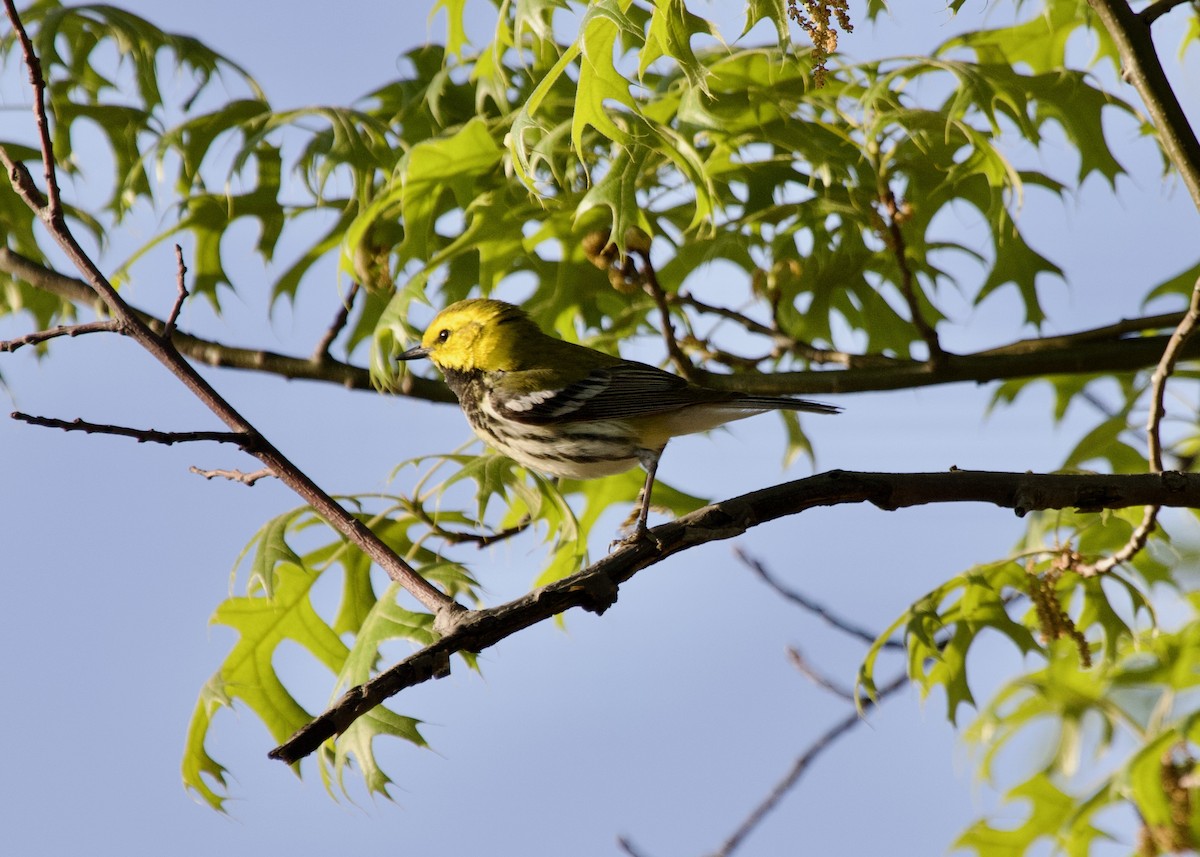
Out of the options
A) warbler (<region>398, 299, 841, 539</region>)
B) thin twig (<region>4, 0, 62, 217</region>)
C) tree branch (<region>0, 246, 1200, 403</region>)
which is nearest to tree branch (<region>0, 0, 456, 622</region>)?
thin twig (<region>4, 0, 62, 217</region>)

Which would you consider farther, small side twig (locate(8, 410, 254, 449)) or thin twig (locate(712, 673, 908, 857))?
thin twig (locate(712, 673, 908, 857))

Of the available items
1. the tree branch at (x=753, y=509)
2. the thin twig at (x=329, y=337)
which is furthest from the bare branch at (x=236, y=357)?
the tree branch at (x=753, y=509)

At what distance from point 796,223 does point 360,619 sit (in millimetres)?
1518

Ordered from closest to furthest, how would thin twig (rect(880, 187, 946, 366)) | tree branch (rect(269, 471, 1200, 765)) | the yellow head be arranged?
1. tree branch (rect(269, 471, 1200, 765))
2. thin twig (rect(880, 187, 946, 366))
3. the yellow head

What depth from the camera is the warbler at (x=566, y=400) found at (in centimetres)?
269

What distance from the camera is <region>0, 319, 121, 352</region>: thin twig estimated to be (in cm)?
201

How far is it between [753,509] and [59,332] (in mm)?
1218

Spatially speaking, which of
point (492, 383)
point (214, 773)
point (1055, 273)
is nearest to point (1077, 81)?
point (1055, 273)

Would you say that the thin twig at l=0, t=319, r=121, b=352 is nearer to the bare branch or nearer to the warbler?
the warbler

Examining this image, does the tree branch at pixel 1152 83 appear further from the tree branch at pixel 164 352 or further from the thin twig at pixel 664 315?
the tree branch at pixel 164 352

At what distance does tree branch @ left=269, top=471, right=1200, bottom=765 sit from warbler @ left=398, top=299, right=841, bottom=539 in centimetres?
42

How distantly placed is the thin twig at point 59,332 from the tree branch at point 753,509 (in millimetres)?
821

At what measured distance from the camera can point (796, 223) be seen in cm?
305

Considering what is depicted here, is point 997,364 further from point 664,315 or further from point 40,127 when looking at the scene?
point 40,127
